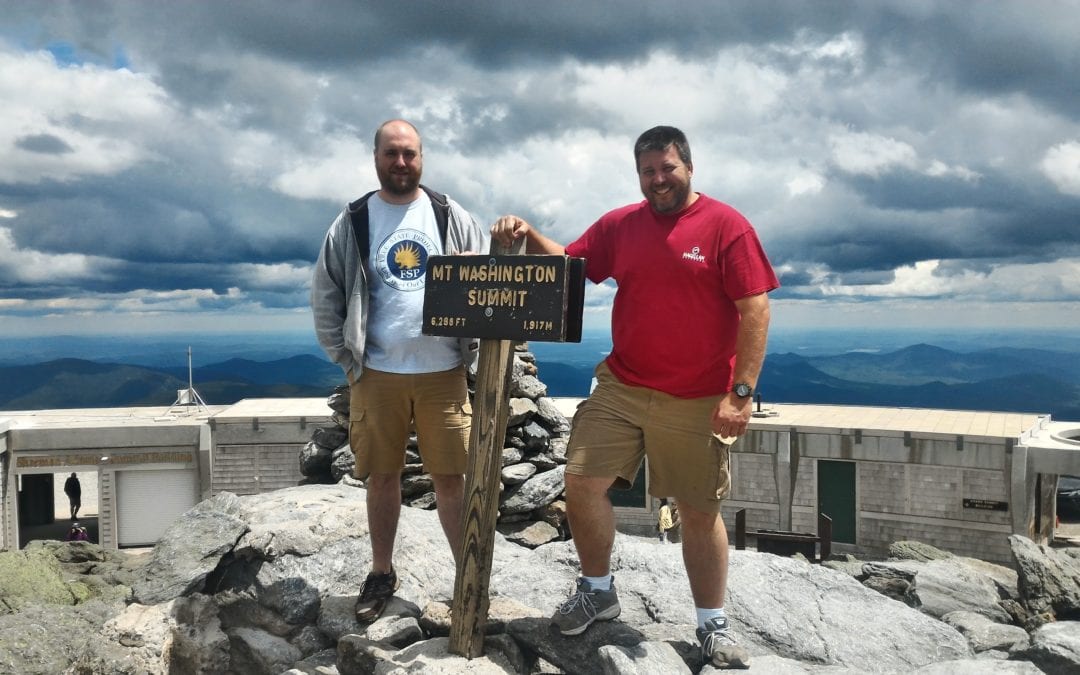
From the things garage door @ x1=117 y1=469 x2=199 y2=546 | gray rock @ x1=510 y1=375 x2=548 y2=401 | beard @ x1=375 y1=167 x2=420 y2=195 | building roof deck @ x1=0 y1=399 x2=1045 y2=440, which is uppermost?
beard @ x1=375 y1=167 x2=420 y2=195

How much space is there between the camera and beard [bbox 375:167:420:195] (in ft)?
17.1

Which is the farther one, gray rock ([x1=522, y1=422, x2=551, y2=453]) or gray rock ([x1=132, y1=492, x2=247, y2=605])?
gray rock ([x1=522, y1=422, x2=551, y2=453])

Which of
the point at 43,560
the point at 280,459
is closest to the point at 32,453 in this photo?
the point at 280,459

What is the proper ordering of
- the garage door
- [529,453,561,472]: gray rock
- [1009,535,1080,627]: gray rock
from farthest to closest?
1. the garage door
2. [529,453,561,472]: gray rock
3. [1009,535,1080,627]: gray rock

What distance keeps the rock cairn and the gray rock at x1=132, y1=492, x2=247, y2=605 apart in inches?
84.6

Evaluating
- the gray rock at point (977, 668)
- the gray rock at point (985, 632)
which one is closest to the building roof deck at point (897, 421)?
the gray rock at point (985, 632)

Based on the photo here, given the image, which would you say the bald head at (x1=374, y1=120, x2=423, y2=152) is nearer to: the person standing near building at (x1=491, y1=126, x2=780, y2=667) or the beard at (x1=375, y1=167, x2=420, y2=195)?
the beard at (x1=375, y1=167, x2=420, y2=195)

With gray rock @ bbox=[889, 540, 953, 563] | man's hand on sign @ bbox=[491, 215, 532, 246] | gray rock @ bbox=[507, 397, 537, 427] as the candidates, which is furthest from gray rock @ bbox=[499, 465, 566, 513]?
gray rock @ bbox=[889, 540, 953, 563]

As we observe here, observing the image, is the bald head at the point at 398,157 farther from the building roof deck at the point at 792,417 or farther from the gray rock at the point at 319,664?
the building roof deck at the point at 792,417

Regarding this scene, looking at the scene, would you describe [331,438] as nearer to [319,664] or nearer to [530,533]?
[530,533]

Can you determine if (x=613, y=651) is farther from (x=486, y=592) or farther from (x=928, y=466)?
(x=928, y=466)

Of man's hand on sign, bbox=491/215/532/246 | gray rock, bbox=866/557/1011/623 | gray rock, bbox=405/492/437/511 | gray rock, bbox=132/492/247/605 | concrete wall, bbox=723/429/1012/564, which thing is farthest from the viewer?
concrete wall, bbox=723/429/1012/564

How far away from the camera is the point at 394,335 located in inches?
207

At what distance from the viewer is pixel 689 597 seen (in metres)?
5.89
